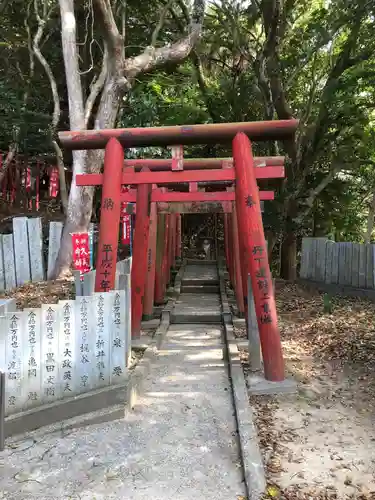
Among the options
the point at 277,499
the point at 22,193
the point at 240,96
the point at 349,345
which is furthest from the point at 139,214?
the point at 22,193

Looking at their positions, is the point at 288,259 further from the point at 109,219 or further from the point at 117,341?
the point at 117,341

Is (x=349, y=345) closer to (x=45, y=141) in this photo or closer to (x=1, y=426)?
(x=1, y=426)

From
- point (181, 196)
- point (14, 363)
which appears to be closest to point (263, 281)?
point (181, 196)

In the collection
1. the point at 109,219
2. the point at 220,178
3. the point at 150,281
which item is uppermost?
the point at 220,178

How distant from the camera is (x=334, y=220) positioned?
15.9 metres

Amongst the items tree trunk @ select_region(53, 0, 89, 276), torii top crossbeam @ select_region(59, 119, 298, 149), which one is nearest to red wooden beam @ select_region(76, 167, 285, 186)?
torii top crossbeam @ select_region(59, 119, 298, 149)

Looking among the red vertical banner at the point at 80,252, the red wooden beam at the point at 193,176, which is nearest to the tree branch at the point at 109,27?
the red vertical banner at the point at 80,252

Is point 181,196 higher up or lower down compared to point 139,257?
higher up

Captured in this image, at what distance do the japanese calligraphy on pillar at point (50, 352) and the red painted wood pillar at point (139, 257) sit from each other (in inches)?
108

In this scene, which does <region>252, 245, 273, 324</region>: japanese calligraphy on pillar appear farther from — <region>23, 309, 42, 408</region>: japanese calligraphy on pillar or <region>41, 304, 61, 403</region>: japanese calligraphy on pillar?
<region>23, 309, 42, 408</region>: japanese calligraphy on pillar

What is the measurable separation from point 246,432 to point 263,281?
1.90 meters

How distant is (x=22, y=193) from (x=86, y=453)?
13.8 m

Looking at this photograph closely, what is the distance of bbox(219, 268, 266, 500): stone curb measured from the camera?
3.20 m

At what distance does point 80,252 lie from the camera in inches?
360
